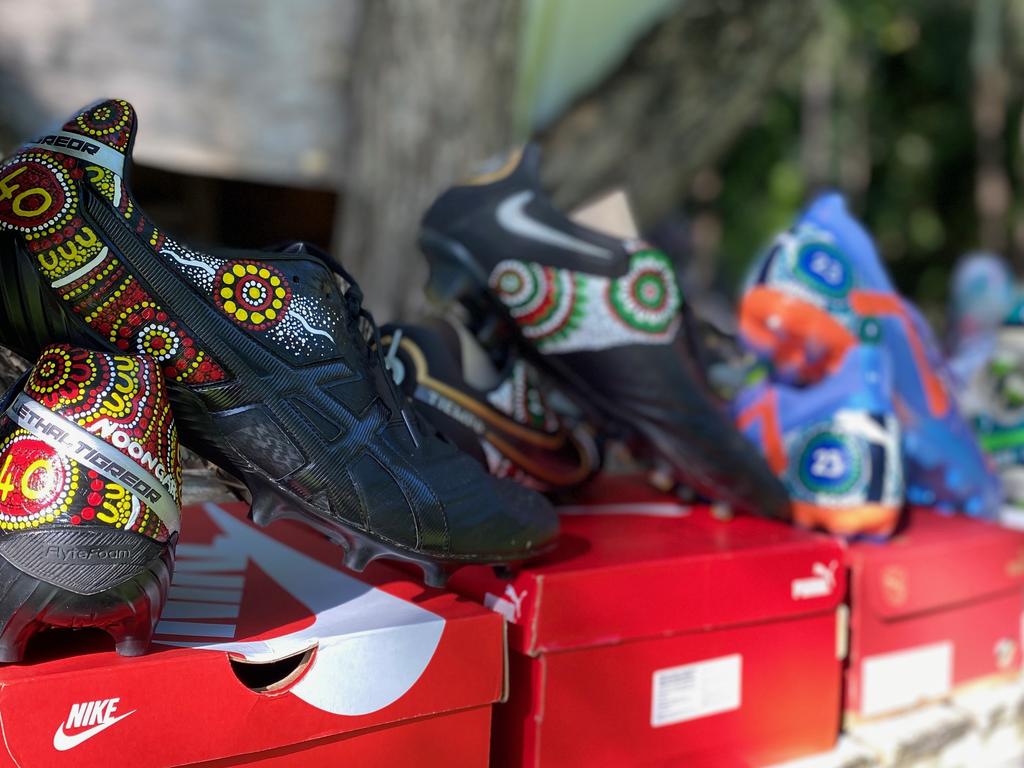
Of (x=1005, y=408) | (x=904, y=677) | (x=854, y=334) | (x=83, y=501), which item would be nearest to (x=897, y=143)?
(x=1005, y=408)

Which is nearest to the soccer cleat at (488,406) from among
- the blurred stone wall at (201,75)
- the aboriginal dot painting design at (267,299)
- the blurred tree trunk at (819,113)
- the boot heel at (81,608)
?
the aboriginal dot painting design at (267,299)

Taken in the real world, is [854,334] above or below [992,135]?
below

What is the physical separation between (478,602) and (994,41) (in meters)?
4.16

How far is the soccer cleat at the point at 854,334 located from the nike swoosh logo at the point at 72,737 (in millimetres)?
647

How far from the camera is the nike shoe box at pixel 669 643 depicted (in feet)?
1.98

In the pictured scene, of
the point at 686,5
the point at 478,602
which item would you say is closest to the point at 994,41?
the point at 686,5

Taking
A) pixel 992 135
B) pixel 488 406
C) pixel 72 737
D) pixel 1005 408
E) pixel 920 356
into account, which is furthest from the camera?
pixel 992 135

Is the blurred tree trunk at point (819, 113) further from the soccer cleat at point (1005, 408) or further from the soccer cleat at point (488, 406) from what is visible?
the soccer cleat at point (488, 406)

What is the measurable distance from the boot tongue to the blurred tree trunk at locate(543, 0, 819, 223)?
4.08 feet

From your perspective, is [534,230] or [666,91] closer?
[534,230]

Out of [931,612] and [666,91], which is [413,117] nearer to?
A: [666,91]

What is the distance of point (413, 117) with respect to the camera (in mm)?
1497

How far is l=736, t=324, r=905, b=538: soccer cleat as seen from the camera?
2.65 ft

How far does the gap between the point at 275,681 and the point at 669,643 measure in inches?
10.9
